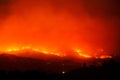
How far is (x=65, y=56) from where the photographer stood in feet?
133

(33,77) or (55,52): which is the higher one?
(55,52)

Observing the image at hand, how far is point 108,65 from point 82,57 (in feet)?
26.4

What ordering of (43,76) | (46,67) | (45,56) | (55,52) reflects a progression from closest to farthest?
(43,76), (46,67), (45,56), (55,52)

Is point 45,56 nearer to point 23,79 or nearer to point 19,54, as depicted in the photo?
point 19,54

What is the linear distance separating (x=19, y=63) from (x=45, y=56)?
3.23 meters

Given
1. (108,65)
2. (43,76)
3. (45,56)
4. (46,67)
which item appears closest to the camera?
(43,76)

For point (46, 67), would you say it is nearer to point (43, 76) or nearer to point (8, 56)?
point (8, 56)

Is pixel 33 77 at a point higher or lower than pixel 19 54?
lower

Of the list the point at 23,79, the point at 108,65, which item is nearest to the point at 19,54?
the point at 108,65

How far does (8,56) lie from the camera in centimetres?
3831

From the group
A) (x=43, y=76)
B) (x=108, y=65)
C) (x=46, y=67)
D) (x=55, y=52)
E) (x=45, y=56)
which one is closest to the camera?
(x=43, y=76)

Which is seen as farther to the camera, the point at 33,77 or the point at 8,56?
the point at 8,56

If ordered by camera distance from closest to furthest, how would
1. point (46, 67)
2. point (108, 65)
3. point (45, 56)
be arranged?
point (108, 65) < point (46, 67) < point (45, 56)

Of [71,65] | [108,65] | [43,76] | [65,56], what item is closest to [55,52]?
[65,56]
